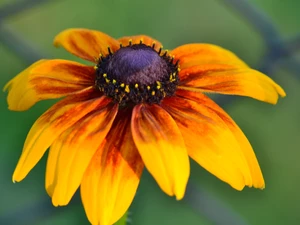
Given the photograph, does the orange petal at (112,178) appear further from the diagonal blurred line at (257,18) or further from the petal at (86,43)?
the diagonal blurred line at (257,18)

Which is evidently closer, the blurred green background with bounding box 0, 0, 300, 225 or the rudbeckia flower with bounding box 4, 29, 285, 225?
the rudbeckia flower with bounding box 4, 29, 285, 225

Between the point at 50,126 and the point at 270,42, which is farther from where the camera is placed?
the point at 270,42

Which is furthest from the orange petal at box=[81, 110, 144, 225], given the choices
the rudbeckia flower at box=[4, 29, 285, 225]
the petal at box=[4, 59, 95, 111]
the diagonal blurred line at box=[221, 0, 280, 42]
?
the diagonal blurred line at box=[221, 0, 280, 42]

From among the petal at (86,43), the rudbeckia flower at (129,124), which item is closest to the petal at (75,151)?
the rudbeckia flower at (129,124)

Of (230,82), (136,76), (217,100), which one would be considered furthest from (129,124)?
(217,100)

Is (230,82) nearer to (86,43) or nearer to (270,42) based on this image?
(86,43)

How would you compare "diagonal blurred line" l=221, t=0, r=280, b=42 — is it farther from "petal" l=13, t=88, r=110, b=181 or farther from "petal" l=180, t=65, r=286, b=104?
"petal" l=13, t=88, r=110, b=181

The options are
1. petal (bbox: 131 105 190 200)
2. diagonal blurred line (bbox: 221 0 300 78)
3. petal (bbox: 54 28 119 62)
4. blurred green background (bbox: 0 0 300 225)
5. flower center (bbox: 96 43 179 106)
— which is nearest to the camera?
petal (bbox: 131 105 190 200)
